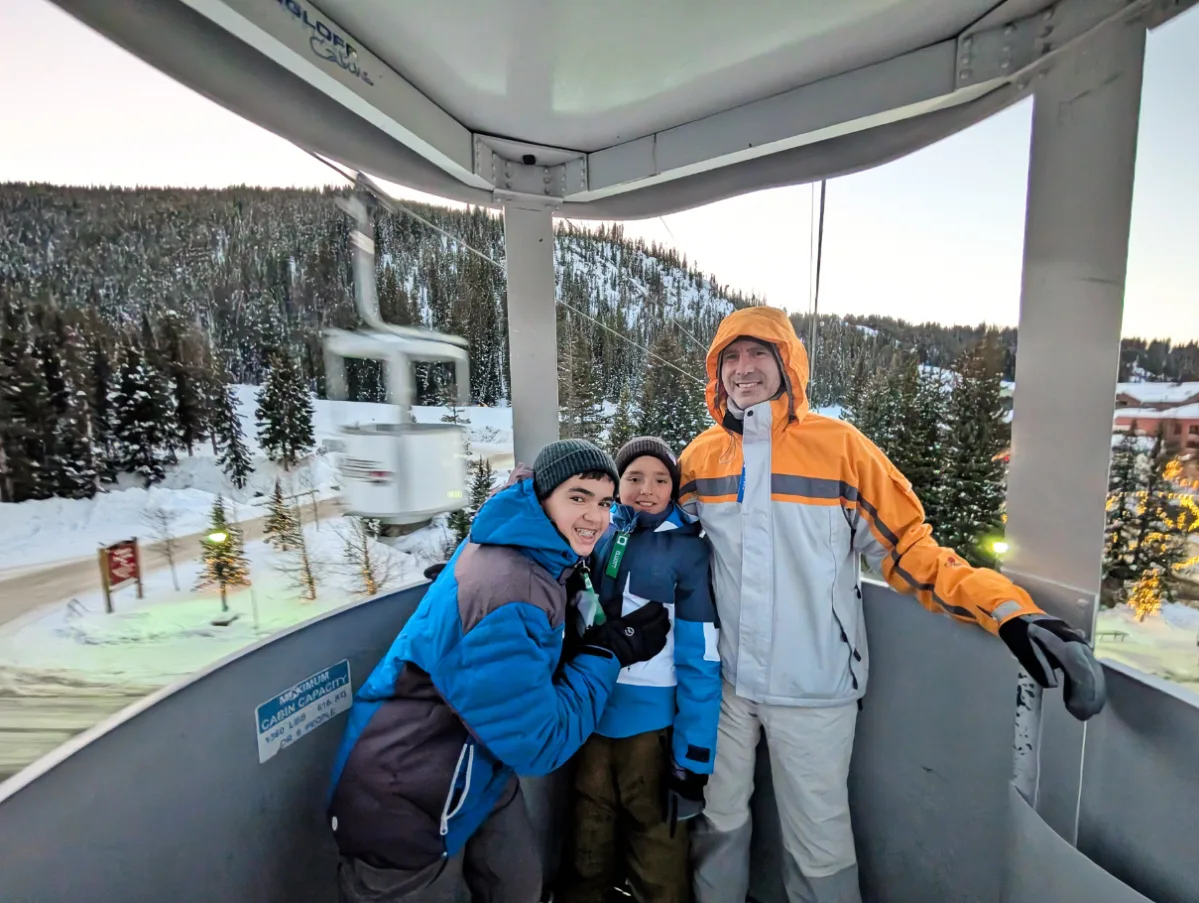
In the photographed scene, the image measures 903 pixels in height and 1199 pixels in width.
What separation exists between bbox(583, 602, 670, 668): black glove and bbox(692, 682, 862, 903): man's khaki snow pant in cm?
28

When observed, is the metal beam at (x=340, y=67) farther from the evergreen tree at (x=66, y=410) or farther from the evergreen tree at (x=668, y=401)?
the evergreen tree at (x=66, y=410)

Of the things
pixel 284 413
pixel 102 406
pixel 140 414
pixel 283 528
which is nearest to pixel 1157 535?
pixel 284 413

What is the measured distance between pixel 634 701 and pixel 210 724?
1002 millimetres

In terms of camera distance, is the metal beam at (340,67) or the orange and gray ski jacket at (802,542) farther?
the orange and gray ski jacket at (802,542)

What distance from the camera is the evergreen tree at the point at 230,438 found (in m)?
11.0

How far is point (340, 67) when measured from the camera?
1.35 meters

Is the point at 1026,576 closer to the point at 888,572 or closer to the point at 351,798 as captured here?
the point at 888,572

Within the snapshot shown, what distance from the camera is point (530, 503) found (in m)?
1.21

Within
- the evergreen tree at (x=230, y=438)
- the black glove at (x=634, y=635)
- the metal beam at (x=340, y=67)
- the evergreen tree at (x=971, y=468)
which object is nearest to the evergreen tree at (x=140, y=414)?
the evergreen tree at (x=230, y=438)

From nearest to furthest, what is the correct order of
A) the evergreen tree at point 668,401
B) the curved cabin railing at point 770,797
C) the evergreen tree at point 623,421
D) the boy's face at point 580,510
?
the curved cabin railing at point 770,797 < the boy's face at point 580,510 < the evergreen tree at point 668,401 < the evergreen tree at point 623,421

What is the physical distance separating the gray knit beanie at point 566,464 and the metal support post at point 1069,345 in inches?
40.5

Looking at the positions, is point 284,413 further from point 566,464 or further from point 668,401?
point 566,464

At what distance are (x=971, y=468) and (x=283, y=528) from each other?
58.7ft

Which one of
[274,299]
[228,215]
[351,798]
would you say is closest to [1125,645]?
[351,798]
